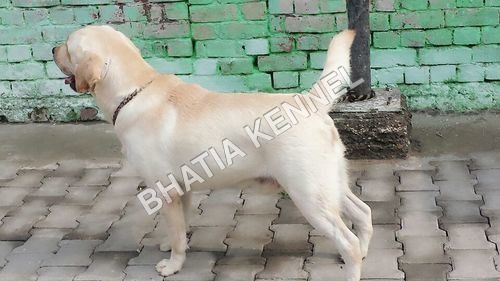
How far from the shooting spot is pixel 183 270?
3738 mm

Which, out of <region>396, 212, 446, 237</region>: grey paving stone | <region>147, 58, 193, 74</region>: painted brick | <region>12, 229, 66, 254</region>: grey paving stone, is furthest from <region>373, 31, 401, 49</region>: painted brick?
<region>12, 229, 66, 254</region>: grey paving stone

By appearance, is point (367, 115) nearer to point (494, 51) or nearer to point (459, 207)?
point (459, 207)

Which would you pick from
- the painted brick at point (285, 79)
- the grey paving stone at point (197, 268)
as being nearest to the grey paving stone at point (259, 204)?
the grey paving stone at point (197, 268)

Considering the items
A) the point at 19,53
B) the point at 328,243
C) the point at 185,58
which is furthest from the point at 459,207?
the point at 19,53

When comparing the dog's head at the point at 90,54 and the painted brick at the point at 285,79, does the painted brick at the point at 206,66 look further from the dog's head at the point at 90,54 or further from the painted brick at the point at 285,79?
the dog's head at the point at 90,54

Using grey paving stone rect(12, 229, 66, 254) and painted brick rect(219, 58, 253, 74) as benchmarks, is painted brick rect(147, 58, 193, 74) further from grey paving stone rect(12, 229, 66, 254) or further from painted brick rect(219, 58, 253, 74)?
grey paving stone rect(12, 229, 66, 254)

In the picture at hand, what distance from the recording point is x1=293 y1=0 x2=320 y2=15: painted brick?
18.6 ft

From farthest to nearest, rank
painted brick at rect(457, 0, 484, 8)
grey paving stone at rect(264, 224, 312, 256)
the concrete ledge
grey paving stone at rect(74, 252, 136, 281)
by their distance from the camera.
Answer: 1. painted brick at rect(457, 0, 484, 8)
2. the concrete ledge
3. grey paving stone at rect(264, 224, 312, 256)
4. grey paving stone at rect(74, 252, 136, 281)

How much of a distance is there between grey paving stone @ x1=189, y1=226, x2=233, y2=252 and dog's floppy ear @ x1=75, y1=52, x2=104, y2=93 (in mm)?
1142

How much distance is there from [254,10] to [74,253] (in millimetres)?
2706

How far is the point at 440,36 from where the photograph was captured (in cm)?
567

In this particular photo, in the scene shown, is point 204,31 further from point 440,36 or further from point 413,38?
point 440,36

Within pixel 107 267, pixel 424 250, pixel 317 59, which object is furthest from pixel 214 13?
pixel 424 250

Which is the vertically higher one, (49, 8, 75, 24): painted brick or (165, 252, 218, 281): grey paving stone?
(49, 8, 75, 24): painted brick
